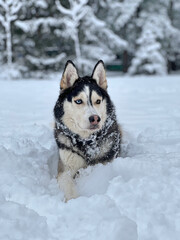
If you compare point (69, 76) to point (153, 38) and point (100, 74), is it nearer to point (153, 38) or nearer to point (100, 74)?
point (100, 74)

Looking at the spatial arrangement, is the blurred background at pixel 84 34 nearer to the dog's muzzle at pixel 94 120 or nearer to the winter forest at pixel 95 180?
the winter forest at pixel 95 180

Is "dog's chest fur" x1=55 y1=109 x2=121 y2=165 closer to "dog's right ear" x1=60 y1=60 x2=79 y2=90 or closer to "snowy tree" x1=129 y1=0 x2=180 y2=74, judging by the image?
"dog's right ear" x1=60 y1=60 x2=79 y2=90

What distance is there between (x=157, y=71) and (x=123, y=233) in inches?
830

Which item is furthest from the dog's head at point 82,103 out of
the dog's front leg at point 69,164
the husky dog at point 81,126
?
the dog's front leg at point 69,164

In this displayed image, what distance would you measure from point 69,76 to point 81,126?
0.66 metres

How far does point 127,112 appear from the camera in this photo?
6.63 metres

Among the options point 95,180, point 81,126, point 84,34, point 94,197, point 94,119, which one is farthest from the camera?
point 84,34

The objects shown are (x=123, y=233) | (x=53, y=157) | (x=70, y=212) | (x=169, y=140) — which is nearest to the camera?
(x=123, y=233)

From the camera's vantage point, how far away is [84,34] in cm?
2133

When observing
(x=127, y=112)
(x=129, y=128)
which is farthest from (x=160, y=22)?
(x=129, y=128)

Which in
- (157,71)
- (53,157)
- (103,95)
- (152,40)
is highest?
(103,95)

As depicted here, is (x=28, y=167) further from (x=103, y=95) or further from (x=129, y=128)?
(x=129, y=128)

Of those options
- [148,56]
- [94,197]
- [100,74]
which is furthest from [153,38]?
[94,197]

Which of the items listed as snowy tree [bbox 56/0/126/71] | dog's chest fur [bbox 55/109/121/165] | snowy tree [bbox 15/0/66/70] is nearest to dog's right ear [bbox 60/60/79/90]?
dog's chest fur [bbox 55/109/121/165]
